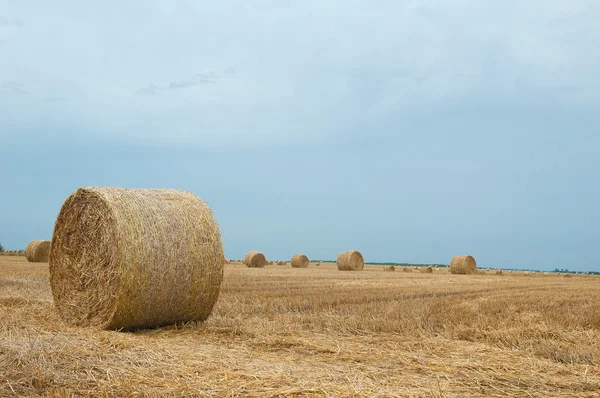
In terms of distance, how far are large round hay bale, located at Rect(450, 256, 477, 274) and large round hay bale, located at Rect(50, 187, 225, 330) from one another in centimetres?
2044

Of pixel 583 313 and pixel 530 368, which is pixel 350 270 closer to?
pixel 583 313

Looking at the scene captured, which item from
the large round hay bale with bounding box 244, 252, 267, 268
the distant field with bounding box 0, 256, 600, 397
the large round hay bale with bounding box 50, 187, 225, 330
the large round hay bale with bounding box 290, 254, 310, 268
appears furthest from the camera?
the large round hay bale with bounding box 290, 254, 310, 268

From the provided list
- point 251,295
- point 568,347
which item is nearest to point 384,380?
point 568,347

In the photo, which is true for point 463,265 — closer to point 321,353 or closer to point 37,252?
point 37,252

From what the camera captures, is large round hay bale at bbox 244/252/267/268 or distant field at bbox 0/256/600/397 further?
large round hay bale at bbox 244/252/267/268

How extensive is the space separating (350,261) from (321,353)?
20211 mm

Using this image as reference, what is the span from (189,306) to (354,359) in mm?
3276

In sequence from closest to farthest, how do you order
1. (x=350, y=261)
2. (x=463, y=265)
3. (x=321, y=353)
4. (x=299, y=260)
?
(x=321, y=353) → (x=350, y=261) → (x=463, y=265) → (x=299, y=260)

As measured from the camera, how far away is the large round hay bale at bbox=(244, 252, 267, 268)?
28.3 metres

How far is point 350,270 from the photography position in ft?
85.2

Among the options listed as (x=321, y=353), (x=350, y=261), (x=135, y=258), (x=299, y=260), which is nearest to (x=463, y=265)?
(x=350, y=261)

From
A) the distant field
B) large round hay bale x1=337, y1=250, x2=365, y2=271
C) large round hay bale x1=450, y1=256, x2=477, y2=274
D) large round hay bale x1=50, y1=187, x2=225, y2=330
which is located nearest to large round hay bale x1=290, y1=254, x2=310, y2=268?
large round hay bale x1=337, y1=250, x2=365, y2=271

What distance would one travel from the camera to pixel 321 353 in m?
5.83

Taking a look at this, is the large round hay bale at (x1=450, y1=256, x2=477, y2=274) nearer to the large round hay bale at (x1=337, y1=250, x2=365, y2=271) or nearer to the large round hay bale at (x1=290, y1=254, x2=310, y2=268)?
the large round hay bale at (x1=337, y1=250, x2=365, y2=271)
